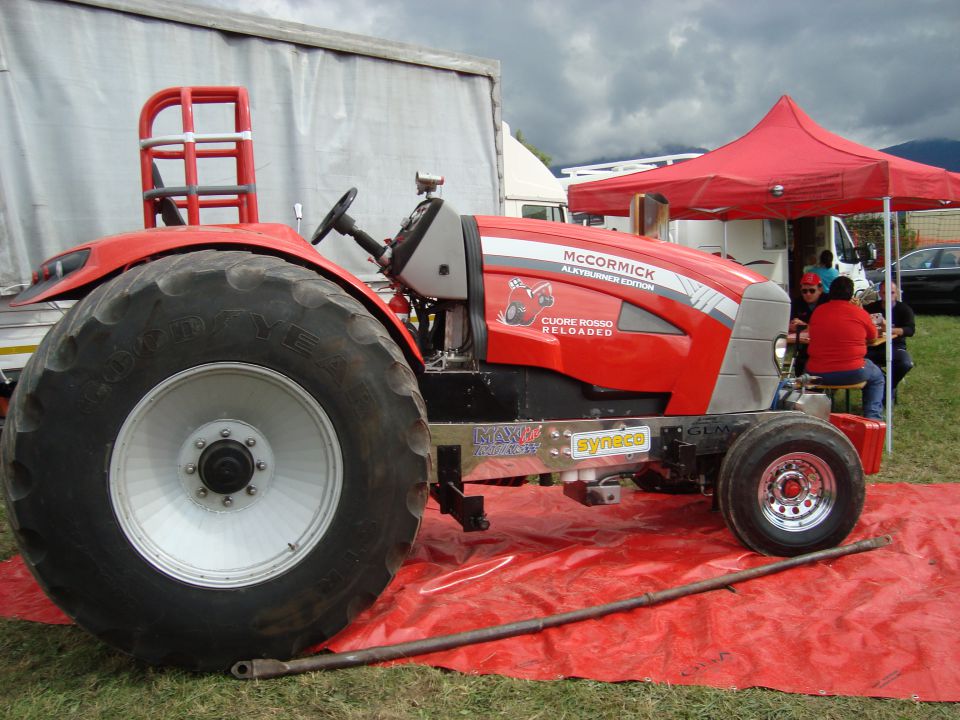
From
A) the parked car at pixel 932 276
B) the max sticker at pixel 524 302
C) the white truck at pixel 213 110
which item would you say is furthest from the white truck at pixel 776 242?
the max sticker at pixel 524 302

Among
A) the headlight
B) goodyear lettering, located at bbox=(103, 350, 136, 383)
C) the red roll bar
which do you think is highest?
the red roll bar

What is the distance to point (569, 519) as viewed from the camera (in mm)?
4535

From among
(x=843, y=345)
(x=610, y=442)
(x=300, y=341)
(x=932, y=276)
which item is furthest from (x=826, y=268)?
(x=300, y=341)

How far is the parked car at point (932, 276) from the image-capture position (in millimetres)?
14914

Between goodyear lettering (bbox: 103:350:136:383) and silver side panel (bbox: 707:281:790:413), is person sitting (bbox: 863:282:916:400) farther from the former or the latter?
goodyear lettering (bbox: 103:350:136:383)

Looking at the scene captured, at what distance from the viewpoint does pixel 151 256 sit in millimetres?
2869

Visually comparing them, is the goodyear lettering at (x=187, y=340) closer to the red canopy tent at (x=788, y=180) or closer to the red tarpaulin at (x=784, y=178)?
the red canopy tent at (x=788, y=180)

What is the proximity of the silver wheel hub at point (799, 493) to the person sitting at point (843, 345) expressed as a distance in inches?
115

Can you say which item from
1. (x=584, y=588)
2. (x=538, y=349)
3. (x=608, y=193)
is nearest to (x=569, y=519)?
(x=584, y=588)

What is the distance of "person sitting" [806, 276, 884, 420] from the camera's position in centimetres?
627

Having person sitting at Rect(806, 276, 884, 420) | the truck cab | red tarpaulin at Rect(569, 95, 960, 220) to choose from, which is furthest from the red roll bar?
the truck cab

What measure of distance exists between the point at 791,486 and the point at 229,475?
2.61 m

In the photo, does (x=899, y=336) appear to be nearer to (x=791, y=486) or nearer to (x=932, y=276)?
(x=791, y=486)

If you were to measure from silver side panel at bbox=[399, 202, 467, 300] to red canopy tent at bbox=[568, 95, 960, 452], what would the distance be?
15.0 ft
